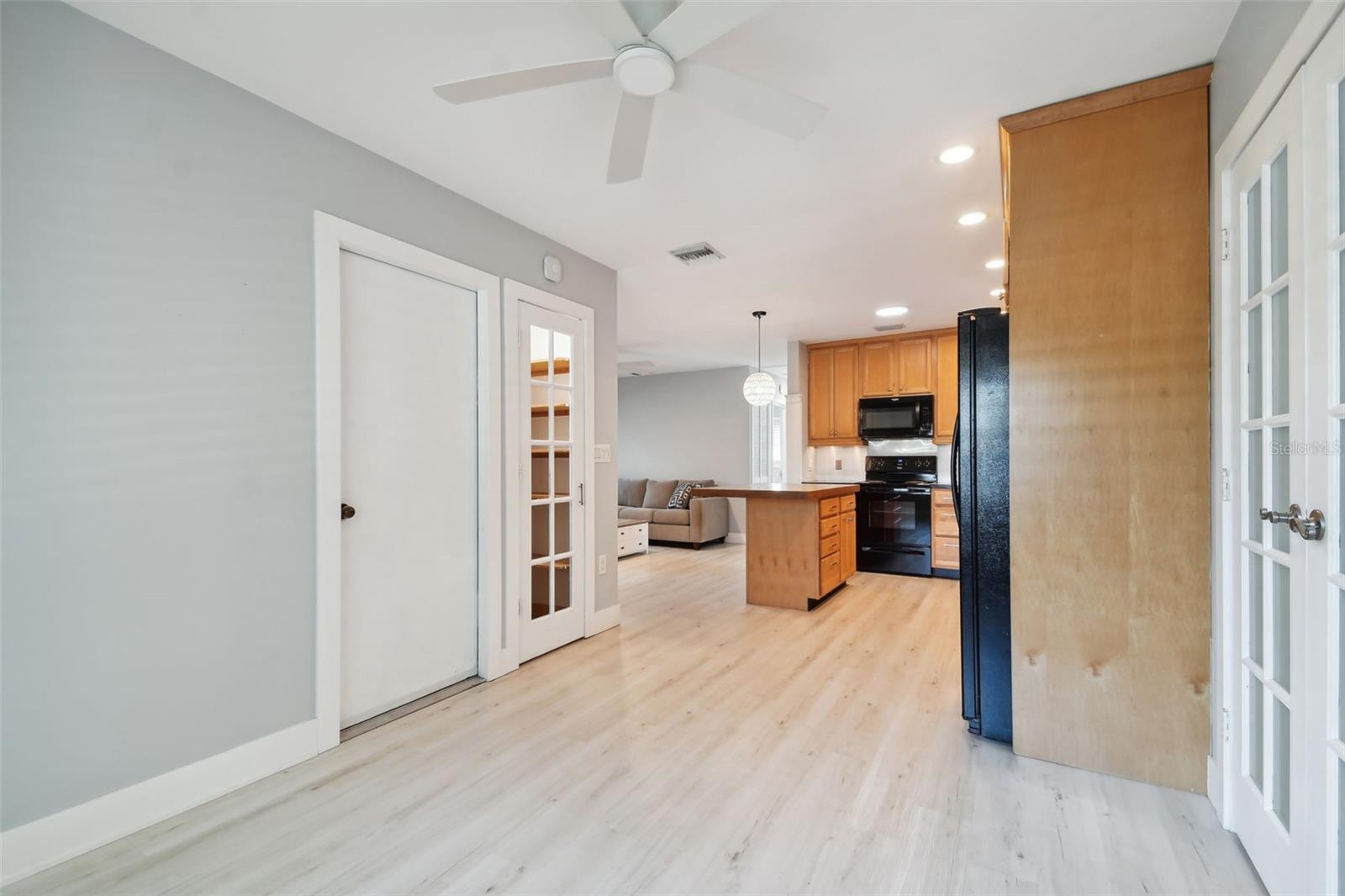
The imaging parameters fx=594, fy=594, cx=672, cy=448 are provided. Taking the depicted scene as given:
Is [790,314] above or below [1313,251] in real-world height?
above

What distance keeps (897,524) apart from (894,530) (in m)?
0.07

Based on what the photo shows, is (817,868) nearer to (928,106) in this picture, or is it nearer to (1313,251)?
(1313,251)

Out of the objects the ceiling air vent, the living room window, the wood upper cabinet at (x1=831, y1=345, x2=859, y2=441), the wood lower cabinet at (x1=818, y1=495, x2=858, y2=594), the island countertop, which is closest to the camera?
the ceiling air vent

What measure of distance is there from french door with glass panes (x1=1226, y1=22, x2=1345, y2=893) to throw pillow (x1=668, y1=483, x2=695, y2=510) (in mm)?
5709

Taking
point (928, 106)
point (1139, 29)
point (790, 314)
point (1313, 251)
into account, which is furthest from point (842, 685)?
point (790, 314)

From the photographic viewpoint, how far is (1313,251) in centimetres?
122

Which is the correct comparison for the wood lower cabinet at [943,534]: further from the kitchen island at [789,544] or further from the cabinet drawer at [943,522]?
the kitchen island at [789,544]

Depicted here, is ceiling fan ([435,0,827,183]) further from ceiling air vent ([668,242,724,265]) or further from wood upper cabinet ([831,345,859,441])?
wood upper cabinet ([831,345,859,441])

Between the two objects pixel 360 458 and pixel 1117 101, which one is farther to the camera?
pixel 360 458

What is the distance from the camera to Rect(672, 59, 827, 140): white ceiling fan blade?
1.64 meters

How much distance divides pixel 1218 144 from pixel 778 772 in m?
2.43

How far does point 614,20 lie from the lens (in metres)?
1.50

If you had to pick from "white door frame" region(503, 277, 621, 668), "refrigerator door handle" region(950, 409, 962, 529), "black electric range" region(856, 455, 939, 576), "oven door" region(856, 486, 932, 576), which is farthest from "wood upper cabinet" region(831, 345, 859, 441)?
"white door frame" region(503, 277, 621, 668)

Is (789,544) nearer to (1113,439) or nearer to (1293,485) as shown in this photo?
(1113,439)
